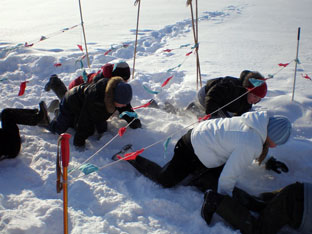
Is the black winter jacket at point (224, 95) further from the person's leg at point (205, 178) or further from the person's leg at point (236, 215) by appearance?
the person's leg at point (236, 215)

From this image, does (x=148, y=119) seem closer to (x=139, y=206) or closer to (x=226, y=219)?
(x=139, y=206)

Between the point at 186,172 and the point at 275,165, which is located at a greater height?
the point at 186,172

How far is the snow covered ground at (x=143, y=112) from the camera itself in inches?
85.9

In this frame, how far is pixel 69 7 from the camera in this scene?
16969 mm

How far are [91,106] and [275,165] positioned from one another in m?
2.12

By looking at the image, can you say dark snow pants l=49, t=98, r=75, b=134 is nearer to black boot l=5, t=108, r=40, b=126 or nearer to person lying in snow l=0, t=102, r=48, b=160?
black boot l=5, t=108, r=40, b=126

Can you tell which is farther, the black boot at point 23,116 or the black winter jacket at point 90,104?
the black boot at point 23,116

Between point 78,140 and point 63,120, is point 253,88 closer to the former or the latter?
point 78,140

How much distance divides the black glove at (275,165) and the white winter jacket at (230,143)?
0.67 meters

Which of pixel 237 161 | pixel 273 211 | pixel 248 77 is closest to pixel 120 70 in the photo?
pixel 248 77

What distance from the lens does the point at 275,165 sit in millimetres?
2758

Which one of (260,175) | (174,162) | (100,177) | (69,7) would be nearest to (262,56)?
(260,175)

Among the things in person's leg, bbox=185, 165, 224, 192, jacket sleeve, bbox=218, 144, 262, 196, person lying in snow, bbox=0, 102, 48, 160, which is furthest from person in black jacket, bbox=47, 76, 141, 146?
jacket sleeve, bbox=218, 144, 262, 196

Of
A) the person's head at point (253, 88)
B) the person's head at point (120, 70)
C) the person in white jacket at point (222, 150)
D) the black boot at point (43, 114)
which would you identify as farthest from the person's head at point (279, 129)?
the black boot at point (43, 114)
